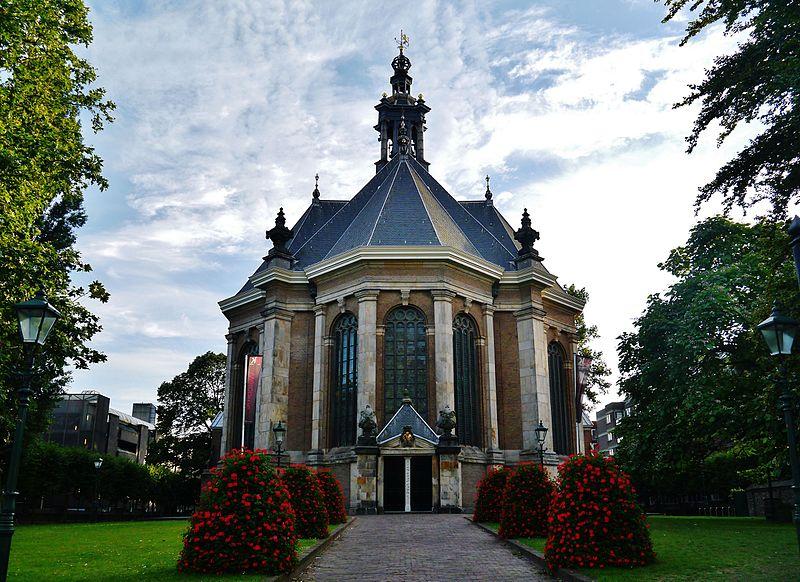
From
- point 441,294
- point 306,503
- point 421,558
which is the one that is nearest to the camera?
point 421,558

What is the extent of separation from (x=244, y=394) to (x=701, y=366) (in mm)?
23419

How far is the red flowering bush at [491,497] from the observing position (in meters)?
20.4

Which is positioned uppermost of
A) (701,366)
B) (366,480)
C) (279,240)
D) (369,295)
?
(279,240)

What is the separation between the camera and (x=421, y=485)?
2866 cm

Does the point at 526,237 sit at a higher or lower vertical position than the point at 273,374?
higher

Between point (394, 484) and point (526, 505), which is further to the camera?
point (394, 484)

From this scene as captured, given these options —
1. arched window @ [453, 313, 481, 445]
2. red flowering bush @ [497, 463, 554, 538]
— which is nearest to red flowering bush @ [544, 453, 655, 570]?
red flowering bush @ [497, 463, 554, 538]

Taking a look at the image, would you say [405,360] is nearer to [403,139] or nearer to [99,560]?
[403,139]

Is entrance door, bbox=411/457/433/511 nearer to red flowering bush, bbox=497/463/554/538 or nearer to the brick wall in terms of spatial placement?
the brick wall

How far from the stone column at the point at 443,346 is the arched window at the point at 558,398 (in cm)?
806

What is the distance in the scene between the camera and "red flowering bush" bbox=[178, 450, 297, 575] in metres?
10.5

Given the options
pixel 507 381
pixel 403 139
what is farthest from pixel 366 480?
pixel 403 139

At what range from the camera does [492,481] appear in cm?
2069

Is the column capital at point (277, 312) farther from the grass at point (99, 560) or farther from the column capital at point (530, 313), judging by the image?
the grass at point (99, 560)
